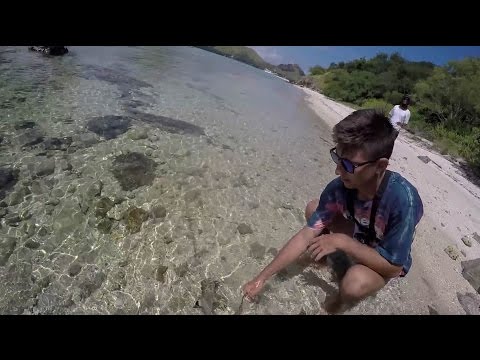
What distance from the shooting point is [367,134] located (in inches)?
95.7

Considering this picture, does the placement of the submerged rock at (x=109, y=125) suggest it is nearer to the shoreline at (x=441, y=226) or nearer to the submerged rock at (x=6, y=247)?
the submerged rock at (x=6, y=247)

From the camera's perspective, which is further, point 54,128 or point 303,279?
point 54,128

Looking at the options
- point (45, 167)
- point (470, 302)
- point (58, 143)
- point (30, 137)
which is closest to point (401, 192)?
point (470, 302)

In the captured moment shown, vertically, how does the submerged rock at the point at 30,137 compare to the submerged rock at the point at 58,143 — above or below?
below

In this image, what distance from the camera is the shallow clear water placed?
374cm

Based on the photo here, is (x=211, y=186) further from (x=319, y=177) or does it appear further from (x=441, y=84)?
(x=441, y=84)

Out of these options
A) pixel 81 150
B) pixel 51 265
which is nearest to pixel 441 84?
pixel 81 150

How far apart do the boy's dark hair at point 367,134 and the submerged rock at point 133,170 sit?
4.19m

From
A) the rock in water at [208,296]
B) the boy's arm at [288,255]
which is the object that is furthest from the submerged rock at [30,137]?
the boy's arm at [288,255]

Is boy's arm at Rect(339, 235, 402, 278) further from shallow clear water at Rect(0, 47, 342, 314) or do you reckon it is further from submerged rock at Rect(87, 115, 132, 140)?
submerged rock at Rect(87, 115, 132, 140)

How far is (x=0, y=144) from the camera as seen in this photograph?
6.24 meters

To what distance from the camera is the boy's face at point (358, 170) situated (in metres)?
2.52
